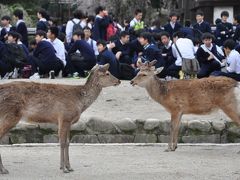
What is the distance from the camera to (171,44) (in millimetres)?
18922

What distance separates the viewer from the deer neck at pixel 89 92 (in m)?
10.5

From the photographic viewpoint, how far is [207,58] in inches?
709

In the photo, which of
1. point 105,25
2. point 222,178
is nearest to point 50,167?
point 222,178

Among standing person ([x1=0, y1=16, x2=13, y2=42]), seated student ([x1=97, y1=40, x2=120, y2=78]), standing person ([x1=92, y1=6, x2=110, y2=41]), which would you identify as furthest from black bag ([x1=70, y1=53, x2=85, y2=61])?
standing person ([x1=0, y1=16, x2=13, y2=42])

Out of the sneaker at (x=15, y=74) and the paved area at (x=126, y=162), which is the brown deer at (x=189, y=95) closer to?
the paved area at (x=126, y=162)

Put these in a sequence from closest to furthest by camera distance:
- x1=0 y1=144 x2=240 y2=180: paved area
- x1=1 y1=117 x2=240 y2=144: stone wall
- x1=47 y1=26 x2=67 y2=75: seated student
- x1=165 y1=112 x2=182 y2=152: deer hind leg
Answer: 1. x1=0 y1=144 x2=240 y2=180: paved area
2. x1=165 y1=112 x2=182 y2=152: deer hind leg
3. x1=1 y1=117 x2=240 y2=144: stone wall
4. x1=47 y1=26 x2=67 y2=75: seated student

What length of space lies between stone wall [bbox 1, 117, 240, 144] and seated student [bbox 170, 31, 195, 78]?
462cm

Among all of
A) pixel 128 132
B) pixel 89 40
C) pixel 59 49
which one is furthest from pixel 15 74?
pixel 128 132

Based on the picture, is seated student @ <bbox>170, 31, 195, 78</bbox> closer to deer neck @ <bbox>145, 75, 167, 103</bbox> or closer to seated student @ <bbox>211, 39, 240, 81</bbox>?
seated student @ <bbox>211, 39, 240, 81</bbox>

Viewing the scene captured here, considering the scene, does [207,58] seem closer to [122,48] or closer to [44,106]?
[122,48]

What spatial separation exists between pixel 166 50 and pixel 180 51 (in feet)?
2.66

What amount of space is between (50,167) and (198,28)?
12.0 metres

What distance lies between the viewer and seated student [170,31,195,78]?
1803 cm

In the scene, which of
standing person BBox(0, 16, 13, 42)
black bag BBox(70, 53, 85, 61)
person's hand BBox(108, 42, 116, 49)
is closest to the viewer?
black bag BBox(70, 53, 85, 61)
